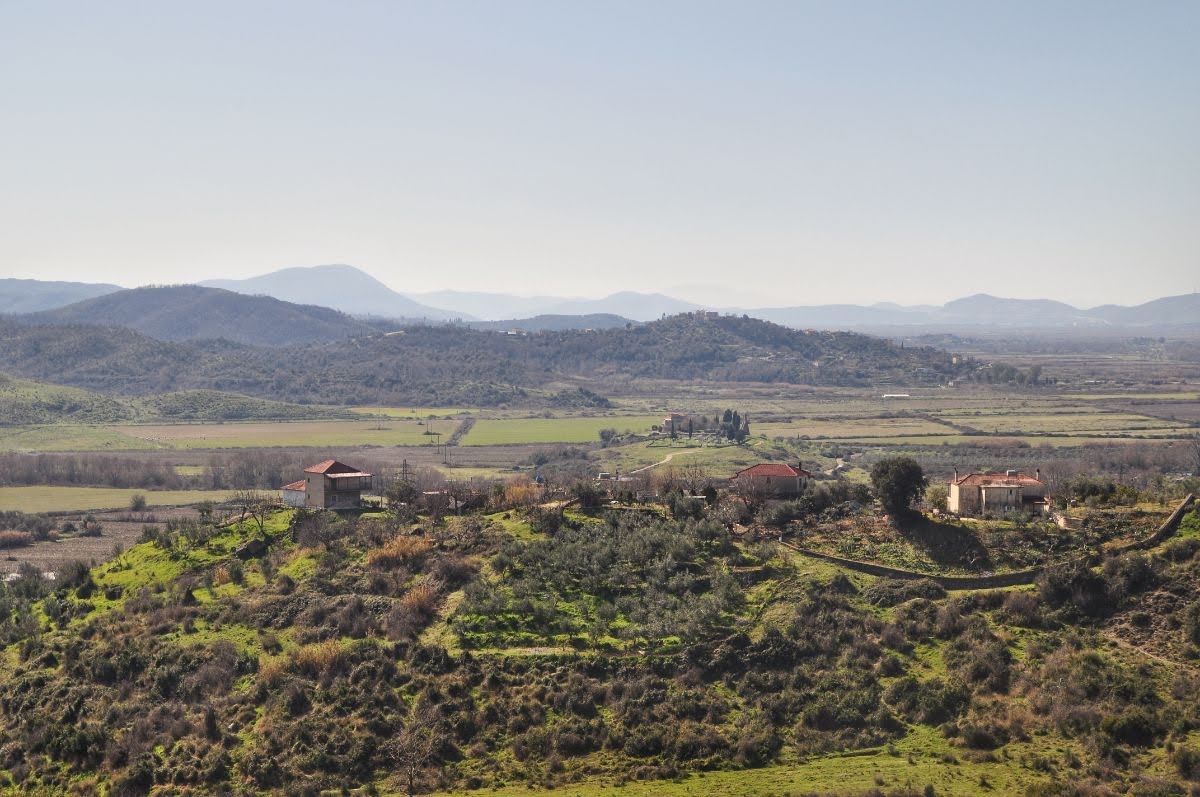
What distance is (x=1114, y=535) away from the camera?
4375 centimetres

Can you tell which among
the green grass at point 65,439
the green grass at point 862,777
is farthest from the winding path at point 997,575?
the green grass at point 65,439

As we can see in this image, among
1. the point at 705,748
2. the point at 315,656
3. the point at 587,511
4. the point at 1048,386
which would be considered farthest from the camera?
the point at 1048,386

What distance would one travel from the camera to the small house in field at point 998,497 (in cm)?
4903

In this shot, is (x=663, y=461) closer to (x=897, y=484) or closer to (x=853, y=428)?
(x=853, y=428)

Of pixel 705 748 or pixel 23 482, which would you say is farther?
pixel 23 482

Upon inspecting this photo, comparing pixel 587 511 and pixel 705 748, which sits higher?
pixel 587 511

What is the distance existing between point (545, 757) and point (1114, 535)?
23949 mm

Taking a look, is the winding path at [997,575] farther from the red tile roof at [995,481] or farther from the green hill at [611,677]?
the red tile roof at [995,481]

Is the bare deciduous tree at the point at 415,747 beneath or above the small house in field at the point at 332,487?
beneath

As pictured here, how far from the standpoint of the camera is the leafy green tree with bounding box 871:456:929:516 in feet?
155

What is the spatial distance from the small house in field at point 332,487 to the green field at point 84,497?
1493 inches

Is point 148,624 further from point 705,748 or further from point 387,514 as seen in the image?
point 705,748

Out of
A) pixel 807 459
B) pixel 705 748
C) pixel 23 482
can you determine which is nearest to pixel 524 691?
pixel 705 748

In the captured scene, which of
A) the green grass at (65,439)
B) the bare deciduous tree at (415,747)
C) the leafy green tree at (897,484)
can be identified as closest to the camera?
the bare deciduous tree at (415,747)
